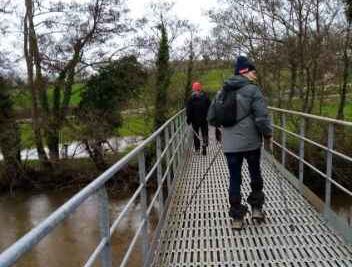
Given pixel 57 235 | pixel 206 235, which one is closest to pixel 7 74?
pixel 57 235

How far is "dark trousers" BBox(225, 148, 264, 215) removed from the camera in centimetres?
542

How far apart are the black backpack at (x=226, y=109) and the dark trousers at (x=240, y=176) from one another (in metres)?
0.40

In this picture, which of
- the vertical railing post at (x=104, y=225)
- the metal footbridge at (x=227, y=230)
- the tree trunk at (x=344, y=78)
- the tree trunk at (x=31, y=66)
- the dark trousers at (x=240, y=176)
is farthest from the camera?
the tree trunk at (x=31, y=66)

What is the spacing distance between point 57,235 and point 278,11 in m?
14.8

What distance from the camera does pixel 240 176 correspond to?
5.56 m

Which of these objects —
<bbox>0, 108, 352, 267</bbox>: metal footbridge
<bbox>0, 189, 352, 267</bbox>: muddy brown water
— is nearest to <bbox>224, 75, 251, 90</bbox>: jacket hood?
<bbox>0, 108, 352, 267</bbox>: metal footbridge

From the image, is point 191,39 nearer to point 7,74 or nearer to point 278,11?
point 278,11

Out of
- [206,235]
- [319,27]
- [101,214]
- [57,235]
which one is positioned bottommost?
[57,235]

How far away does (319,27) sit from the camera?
23219 millimetres

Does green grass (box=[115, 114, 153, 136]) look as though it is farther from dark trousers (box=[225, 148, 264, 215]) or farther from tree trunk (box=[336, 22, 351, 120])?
dark trousers (box=[225, 148, 264, 215])

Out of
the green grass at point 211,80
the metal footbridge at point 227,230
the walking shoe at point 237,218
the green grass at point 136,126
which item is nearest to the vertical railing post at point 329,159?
the metal footbridge at point 227,230

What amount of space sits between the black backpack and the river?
849 cm

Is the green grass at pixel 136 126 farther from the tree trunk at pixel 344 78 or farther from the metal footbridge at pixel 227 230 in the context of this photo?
the metal footbridge at pixel 227 230

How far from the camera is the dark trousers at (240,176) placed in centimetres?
542
